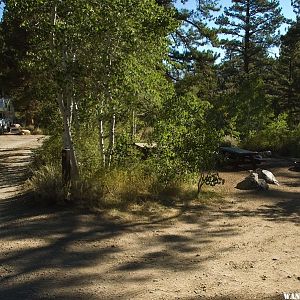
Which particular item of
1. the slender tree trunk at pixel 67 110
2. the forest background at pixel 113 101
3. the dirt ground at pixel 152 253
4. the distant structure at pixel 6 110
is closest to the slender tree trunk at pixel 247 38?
the distant structure at pixel 6 110

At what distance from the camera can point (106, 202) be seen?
8219 mm

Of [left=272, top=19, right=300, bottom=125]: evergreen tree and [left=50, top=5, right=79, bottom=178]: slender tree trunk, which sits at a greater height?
[left=272, top=19, right=300, bottom=125]: evergreen tree

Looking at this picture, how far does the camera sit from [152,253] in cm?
608

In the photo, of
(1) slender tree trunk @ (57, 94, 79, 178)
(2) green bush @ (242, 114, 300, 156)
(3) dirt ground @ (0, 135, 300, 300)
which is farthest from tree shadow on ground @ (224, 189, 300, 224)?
(2) green bush @ (242, 114, 300, 156)

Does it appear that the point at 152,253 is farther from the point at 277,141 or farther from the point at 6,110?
the point at 6,110

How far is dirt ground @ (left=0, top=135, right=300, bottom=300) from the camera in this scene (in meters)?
4.82

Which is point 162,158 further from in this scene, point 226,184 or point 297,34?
point 297,34

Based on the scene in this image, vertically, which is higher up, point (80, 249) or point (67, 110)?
point (67, 110)

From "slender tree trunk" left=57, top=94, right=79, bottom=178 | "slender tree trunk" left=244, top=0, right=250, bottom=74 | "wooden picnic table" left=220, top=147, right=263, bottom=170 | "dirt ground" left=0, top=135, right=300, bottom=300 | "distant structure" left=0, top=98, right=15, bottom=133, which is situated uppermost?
"slender tree trunk" left=244, top=0, right=250, bottom=74

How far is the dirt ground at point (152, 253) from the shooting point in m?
4.82

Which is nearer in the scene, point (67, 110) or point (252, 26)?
point (67, 110)

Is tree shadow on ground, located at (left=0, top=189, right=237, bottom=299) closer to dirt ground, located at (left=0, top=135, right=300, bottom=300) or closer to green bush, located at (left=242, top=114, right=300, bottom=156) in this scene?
dirt ground, located at (left=0, top=135, right=300, bottom=300)

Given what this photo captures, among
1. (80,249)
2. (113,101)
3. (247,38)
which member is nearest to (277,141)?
(113,101)

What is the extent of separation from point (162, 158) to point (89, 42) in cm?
277
